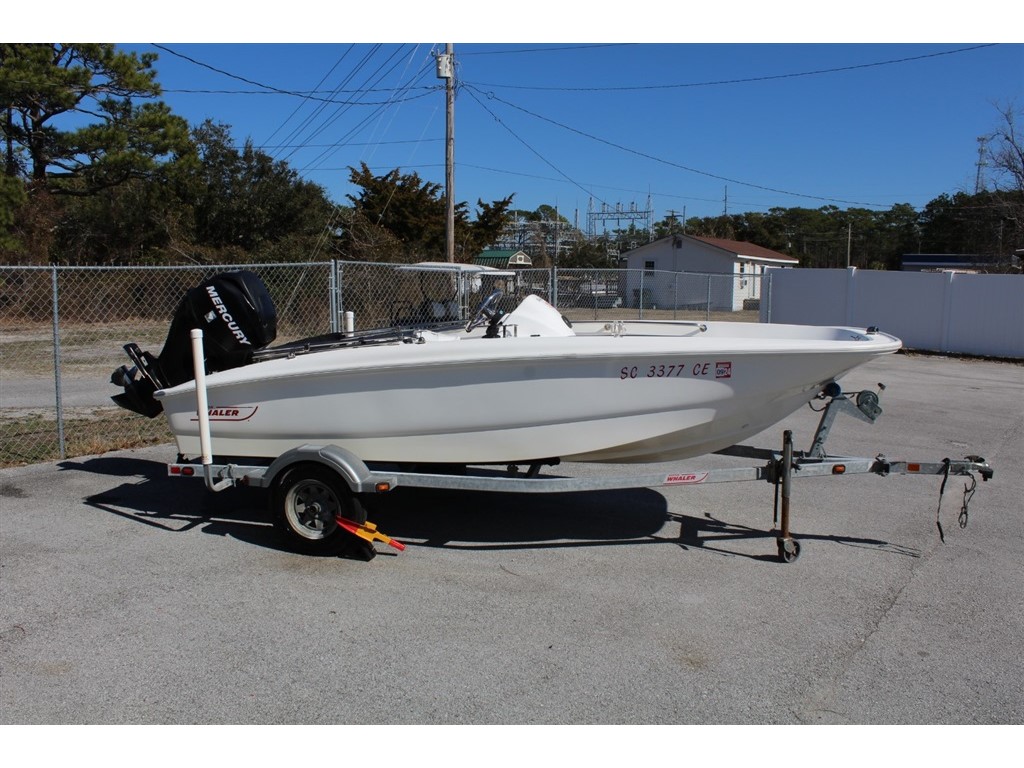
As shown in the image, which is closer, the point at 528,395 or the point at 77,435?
the point at 528,395

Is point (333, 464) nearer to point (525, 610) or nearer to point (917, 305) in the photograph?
point (525, 610)

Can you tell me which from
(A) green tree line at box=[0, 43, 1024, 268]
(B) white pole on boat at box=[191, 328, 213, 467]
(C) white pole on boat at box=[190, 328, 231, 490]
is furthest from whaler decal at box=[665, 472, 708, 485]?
(A) green tree line at box=[0, 43, 1024, 268]

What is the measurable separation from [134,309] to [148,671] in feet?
56.4

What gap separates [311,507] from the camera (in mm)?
5324

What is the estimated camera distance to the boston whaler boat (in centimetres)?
488

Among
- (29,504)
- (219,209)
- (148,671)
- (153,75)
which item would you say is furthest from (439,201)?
(148,671)

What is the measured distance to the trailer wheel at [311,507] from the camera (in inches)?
204

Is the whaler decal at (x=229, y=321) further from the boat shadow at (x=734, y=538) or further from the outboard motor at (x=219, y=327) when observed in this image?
the boat shadow at (x=734, y=538)

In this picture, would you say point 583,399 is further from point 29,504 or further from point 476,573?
point 29,504

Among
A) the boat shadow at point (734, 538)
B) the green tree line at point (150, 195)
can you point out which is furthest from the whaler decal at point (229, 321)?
the green tree line at point (150, 195)

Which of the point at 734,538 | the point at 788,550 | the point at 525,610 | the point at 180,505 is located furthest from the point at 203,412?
the point at 788,550

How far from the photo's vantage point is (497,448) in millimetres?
5184

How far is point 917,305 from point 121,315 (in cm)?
1865

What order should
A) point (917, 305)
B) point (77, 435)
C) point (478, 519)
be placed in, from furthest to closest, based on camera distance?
1. point (917, 305)
2. point (77, 435)
3. point (478, 519)
